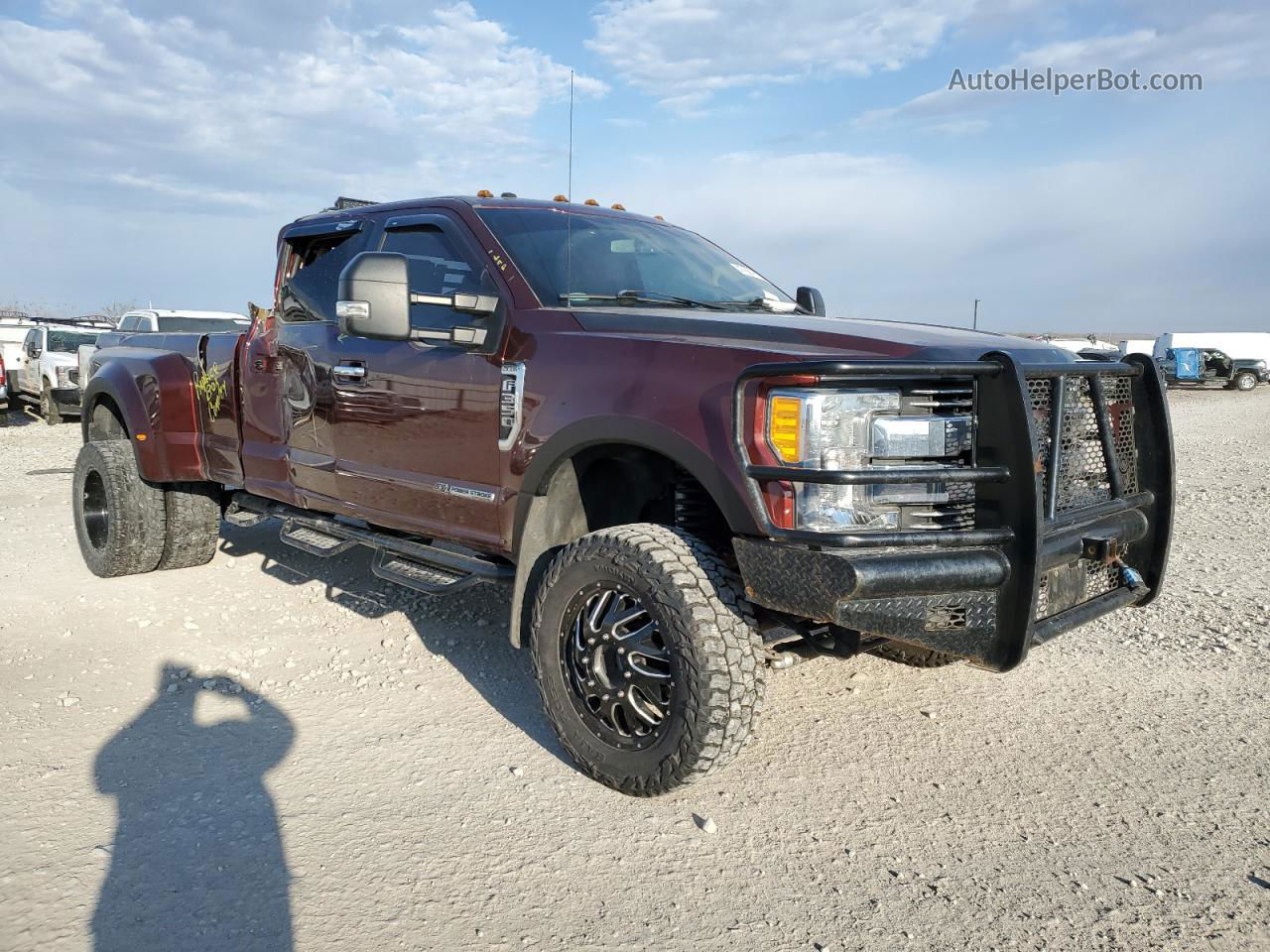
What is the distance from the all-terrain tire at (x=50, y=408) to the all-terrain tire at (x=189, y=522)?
39.5 ft

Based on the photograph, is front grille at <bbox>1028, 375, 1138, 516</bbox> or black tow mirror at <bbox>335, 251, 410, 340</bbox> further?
black tow mirror at <bbox>335, 251, 410, 340</bbox>

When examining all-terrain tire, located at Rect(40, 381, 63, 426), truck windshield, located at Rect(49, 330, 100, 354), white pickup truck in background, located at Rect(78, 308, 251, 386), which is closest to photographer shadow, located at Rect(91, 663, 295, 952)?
white pickup truck in background, located at Rect(78, 308, 251, 386)

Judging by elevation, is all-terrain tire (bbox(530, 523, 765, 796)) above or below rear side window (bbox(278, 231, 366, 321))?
below

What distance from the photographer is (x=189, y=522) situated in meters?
5.78

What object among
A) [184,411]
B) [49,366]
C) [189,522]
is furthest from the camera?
[49,366]

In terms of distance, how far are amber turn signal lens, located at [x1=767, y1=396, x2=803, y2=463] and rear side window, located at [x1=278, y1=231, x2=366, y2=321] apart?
263cm

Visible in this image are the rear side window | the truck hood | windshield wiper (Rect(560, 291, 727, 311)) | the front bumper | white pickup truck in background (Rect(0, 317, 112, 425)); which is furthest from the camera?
white pickup truck in background (Rect(0, 317, 112, 425))

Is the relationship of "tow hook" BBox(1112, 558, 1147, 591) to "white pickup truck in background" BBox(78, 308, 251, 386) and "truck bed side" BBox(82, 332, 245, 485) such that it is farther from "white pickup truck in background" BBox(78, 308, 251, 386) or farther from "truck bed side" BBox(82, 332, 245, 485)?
"white pickup truck in background" BBox(78, 308, 251, 386)

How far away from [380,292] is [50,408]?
15.4 meters

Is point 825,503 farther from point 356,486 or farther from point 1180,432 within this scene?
point 1180,432

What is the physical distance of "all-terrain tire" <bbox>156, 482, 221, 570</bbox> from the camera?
5.73m

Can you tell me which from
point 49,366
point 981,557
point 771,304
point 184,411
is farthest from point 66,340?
point 981,557

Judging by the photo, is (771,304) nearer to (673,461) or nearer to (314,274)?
(673,461)

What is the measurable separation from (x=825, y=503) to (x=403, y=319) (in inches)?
69.9
